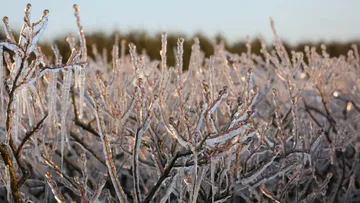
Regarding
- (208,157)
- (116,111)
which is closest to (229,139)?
(208,157)

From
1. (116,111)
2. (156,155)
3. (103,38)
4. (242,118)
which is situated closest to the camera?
(242,118)

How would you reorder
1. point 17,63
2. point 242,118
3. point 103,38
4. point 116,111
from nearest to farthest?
1. point 242,118
2. point 17,63
3. point 116,111
4. point 103,38

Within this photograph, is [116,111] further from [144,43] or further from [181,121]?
[144,43]

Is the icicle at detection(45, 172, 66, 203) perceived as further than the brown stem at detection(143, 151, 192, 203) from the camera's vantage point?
No

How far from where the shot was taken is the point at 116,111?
99.7 inches

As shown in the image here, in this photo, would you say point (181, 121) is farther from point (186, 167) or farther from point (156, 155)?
point (186, 167)

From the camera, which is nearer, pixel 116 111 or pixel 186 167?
pixel 186 167

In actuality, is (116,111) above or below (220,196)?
above

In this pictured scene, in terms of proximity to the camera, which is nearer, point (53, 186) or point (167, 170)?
Answer: point (53, 186)

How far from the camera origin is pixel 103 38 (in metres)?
18.4

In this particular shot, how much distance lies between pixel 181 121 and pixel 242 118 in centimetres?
45

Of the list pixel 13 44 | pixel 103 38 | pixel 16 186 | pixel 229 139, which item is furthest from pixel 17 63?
pixel 103 38

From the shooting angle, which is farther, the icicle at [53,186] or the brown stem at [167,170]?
the brown stem at [167,170]

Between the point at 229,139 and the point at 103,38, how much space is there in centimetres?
1665
